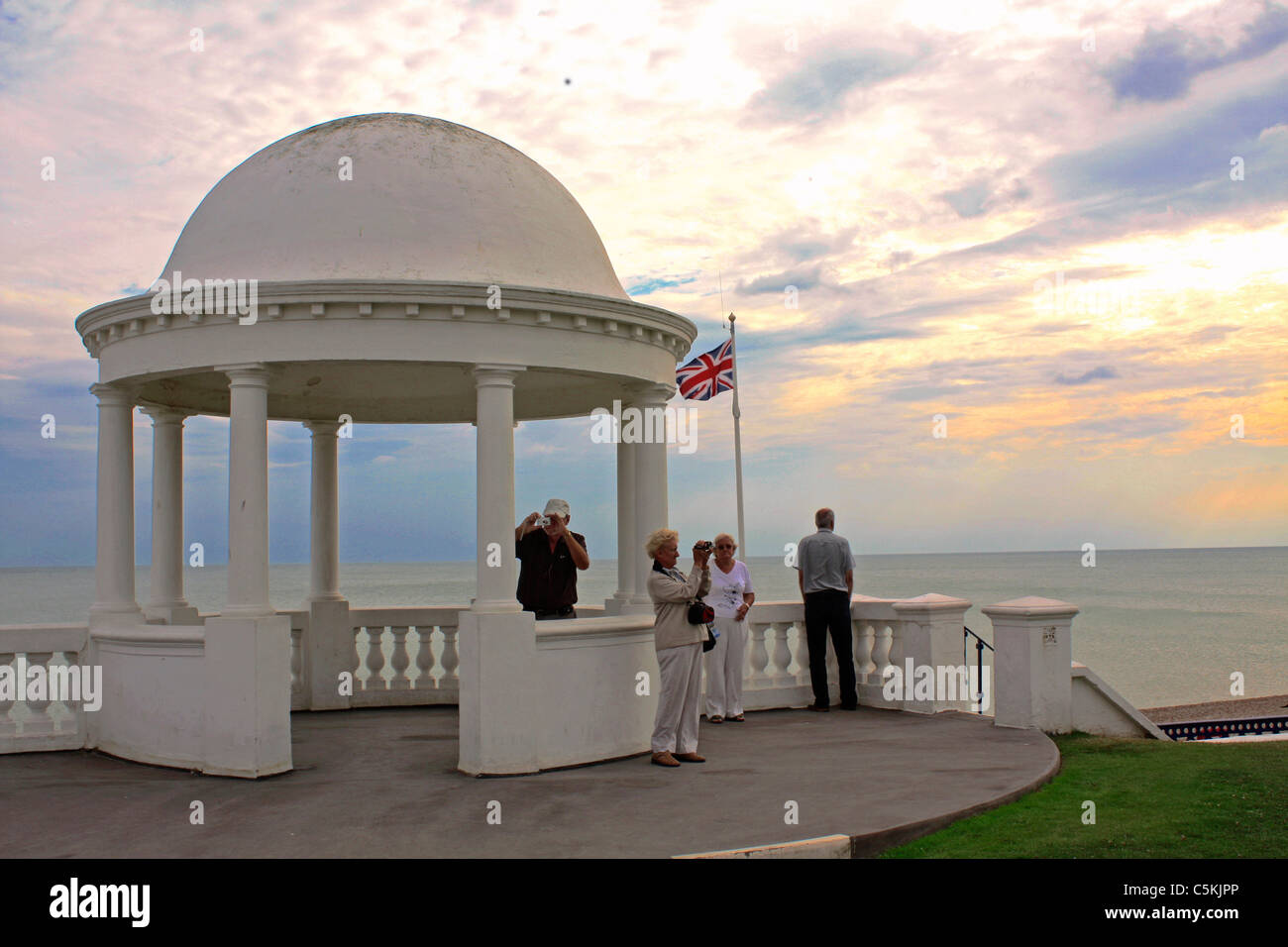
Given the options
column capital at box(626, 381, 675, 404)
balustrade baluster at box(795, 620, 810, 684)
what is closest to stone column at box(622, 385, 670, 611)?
column capital at box(626, 381, 675, 404)

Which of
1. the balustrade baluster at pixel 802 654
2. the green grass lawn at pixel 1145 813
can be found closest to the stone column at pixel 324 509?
the balustrade baluster at pixel 802 654

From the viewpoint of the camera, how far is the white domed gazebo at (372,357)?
8.62m

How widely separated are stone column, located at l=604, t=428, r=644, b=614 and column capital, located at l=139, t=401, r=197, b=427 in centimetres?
443

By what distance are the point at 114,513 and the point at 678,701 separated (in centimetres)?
542

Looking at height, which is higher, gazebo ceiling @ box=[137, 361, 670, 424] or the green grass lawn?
gazebo ceiling @ box=[137, 361, 670, 424]

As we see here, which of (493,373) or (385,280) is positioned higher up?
(385,280)

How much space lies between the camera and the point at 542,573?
32.8ft

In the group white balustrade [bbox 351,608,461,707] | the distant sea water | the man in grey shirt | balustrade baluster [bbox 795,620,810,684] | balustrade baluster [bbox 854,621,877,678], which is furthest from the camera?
the distant sea water

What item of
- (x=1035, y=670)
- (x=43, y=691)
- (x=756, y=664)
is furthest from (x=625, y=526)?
(x=43, y=691)

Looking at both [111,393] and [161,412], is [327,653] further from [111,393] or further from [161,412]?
[111,393]

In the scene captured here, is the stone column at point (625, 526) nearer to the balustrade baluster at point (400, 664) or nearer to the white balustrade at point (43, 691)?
the balustrade baluster at point (400, 664)

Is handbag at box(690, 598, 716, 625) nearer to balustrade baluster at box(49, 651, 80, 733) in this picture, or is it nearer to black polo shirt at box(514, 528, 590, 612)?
black polo shirt at box(514, 528, 590, 612)

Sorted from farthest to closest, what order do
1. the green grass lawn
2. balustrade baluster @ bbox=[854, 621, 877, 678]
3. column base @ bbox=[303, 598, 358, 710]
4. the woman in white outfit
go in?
column base @ bbox=[303, 598, 358, 710] < balustrade baluster @ bbox=[854, 621, 877, 678] < the woman in white outfit < the green grass lawn

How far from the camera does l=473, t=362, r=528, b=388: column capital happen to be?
882 cm
